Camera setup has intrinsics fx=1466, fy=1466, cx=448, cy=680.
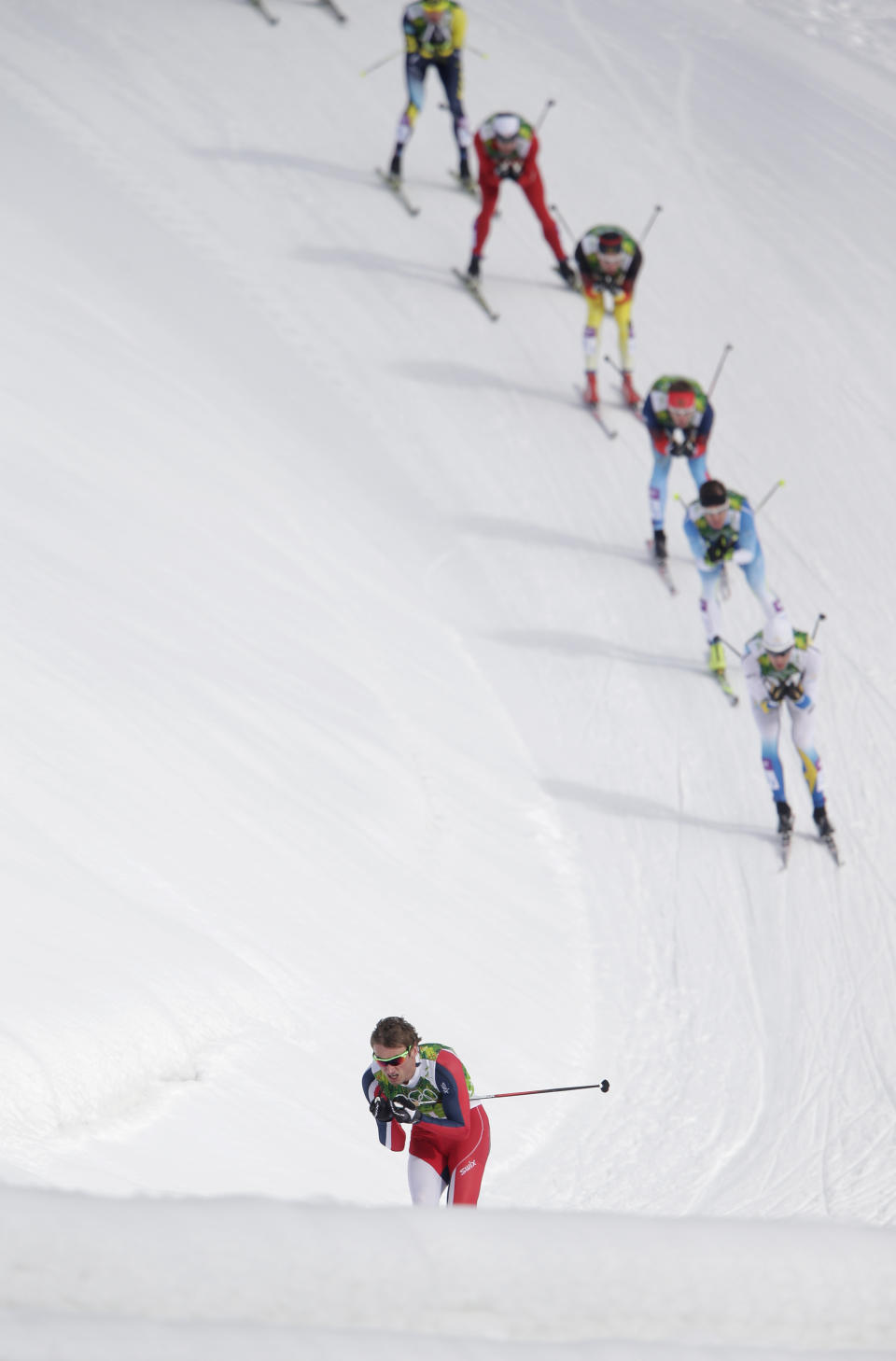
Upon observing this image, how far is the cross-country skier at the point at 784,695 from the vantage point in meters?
6.84

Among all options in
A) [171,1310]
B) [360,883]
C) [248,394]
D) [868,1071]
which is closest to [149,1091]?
[360,883]

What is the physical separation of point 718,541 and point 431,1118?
15.5 ft

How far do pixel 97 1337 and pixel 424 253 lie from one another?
11060mm

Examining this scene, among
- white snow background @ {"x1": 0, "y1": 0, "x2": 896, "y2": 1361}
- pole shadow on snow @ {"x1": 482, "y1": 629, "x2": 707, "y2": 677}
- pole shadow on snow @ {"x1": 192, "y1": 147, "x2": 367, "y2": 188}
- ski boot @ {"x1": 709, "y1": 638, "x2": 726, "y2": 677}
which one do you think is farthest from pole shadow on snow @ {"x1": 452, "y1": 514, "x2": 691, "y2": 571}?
pole shadow on snow @ {"x1": 192, "y1": 147, "x2": 367, "y2": 188}

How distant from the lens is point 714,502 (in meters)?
7.64

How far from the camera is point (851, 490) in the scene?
988cm

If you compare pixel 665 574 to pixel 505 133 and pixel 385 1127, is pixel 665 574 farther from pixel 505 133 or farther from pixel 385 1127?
pixel 385 1127

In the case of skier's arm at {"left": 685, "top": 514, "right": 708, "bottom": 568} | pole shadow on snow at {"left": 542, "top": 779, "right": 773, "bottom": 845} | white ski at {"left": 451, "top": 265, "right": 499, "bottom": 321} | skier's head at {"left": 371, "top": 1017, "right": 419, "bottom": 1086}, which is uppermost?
skier's head at {"left": 371, "top": 1017, "right": 419, "bottom": 1086}

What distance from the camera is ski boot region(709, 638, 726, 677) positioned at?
846cm

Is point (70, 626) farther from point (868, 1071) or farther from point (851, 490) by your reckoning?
point (851, 490)

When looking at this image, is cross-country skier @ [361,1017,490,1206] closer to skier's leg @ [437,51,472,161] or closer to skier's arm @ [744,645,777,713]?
skier's arm @ [744,645,777,713]

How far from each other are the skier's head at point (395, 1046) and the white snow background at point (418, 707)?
0.81m

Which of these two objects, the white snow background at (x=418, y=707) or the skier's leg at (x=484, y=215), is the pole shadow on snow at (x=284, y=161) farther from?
the skier's leg at (x=484, y=215)

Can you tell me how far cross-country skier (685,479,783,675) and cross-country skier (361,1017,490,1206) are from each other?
408cm
